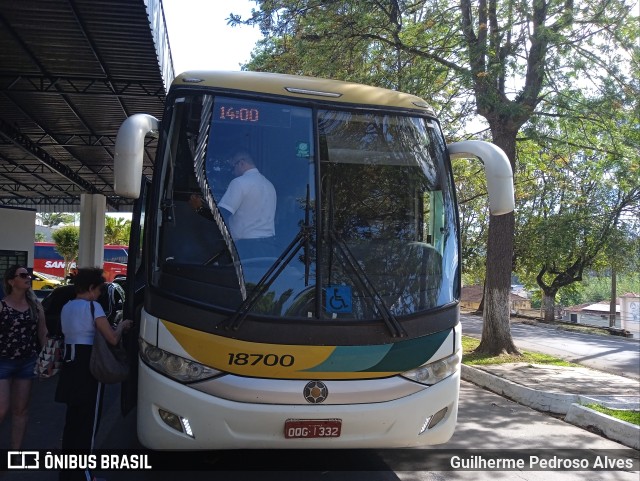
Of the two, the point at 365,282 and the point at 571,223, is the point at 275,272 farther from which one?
the point at 571,223

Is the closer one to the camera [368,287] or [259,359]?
[259,359]

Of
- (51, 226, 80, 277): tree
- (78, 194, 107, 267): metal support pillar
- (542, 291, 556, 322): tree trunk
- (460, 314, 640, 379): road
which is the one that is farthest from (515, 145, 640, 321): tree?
(51, 226, 80, 277): tree

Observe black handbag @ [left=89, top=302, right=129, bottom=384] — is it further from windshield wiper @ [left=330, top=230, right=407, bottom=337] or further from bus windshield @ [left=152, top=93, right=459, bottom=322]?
windshield wiper @ [left=330, top=230, right=407, bottom=337]

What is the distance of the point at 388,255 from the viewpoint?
4.59 m

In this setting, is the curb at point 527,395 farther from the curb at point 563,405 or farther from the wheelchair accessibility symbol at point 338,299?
the wheelchair accessibility symbol at point 338,299

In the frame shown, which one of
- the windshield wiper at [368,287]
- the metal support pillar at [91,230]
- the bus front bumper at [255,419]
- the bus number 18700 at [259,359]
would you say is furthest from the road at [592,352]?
the metal support pillar at [91,230]

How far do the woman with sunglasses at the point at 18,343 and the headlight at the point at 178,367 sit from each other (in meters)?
1.31

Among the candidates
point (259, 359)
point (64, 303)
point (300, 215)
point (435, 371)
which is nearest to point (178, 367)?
point (259, 359)

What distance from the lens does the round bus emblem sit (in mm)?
4113

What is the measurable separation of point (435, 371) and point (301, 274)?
1.20 meters

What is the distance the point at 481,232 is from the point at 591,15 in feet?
73.7

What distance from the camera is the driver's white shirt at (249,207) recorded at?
14.5 feet

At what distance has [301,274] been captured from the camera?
4.32 meters

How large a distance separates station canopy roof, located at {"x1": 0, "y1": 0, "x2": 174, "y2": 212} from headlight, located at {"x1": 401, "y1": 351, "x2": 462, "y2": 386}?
19.4 feet
